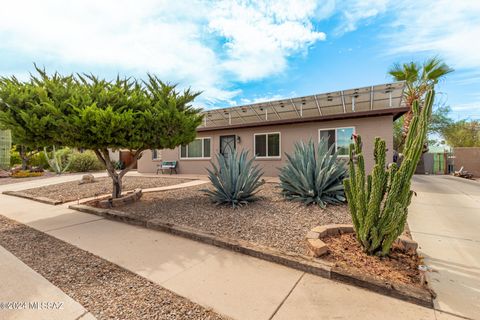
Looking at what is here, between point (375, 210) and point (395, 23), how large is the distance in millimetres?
7283

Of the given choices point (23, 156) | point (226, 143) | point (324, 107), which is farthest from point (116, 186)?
point (23, 156)

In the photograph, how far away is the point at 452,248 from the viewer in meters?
2.87

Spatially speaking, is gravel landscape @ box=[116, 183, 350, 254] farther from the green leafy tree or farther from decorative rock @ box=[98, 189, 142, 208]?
the green leafy tree

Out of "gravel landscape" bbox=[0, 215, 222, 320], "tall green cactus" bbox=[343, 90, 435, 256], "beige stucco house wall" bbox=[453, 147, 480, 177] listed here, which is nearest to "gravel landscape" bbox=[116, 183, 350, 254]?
"tall green cactus" bbox=[343, 90, 435, 256]

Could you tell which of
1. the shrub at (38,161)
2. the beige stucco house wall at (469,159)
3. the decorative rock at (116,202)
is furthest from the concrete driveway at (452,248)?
the shrub at (38,161)

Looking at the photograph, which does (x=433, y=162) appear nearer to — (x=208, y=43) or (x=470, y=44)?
(x=470, y=44)

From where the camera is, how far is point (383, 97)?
A: 9117mm

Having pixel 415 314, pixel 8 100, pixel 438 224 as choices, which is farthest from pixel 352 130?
pixel 8 100

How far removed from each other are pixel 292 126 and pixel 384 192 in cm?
781

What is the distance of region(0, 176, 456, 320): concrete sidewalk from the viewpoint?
69.1 inches

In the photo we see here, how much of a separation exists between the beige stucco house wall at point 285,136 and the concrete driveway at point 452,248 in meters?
3.40

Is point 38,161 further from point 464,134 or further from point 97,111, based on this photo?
point 464,134

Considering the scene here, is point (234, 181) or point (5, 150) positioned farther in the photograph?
point (5, 150)

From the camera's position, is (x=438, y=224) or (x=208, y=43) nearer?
(x=438, y=224)
